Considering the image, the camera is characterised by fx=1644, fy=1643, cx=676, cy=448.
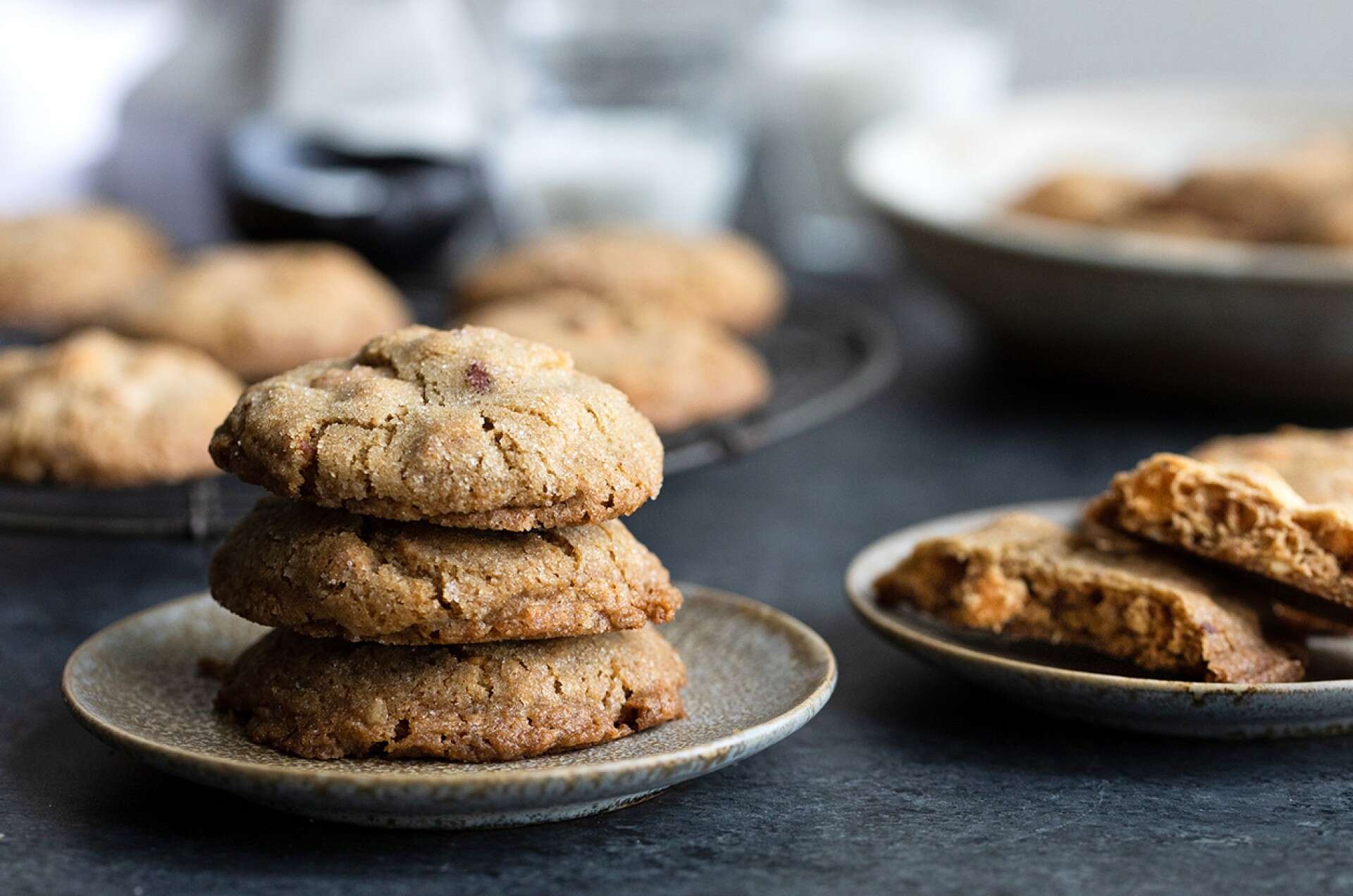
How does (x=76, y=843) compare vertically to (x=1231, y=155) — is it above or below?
below

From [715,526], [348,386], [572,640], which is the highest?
[348,386]

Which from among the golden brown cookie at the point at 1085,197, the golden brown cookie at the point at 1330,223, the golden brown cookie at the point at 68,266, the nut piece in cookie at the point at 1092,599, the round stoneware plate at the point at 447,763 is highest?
the golden brown cookie at the point at 1330,223

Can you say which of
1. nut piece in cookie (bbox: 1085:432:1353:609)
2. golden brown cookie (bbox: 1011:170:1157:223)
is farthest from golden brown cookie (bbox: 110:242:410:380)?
nut piece in cookie (bbox: 1085:432:1353:609)

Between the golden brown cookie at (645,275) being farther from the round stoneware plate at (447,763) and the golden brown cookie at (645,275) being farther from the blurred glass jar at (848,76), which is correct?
the round stoneware plate at (447,763)

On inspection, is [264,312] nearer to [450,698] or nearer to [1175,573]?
[450,698]

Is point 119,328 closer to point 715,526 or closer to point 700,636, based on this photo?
point 715,526

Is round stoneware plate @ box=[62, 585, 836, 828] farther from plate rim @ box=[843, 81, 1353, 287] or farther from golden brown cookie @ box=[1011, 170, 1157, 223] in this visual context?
golden brown cookie @ box=[1011, 170, 1157, 223]

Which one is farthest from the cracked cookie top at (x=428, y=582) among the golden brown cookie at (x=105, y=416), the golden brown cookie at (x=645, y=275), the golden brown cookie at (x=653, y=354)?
the golden brown cookie at (x=645, y=275)

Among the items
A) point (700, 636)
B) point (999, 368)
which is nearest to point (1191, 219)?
point (999, 368)
